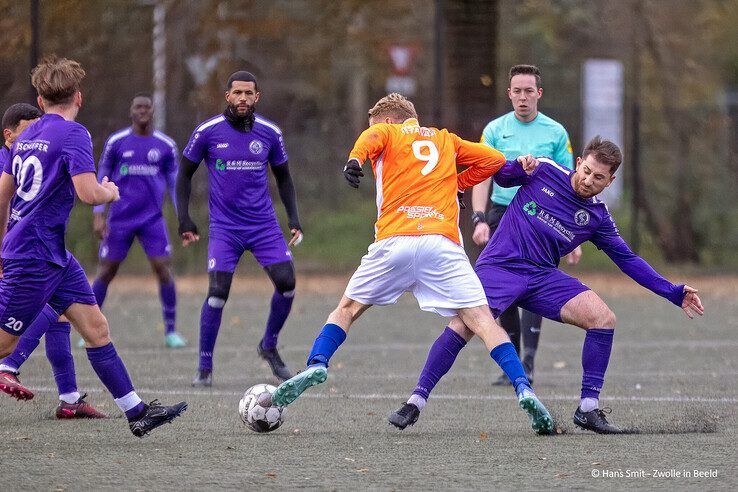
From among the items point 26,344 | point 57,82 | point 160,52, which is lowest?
point 26,344

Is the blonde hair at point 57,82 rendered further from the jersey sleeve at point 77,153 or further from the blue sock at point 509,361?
the blue sock at point 509,361

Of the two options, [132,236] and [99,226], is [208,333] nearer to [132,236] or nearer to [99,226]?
[99,226]

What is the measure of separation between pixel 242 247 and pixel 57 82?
330cm

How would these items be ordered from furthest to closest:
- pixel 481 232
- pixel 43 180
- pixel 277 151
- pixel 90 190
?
1. pixel 277 151
2. pixel 481 232
3. pixel 43 180
4. pixel 90 190

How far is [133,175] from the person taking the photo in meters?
12.4

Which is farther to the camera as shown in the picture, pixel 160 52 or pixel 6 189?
pixel 160 52

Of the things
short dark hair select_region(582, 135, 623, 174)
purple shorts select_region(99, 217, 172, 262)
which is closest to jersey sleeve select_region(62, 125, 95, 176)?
short dark hair select_region(582, 135, 623, 174)

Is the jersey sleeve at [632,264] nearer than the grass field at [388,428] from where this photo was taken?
No

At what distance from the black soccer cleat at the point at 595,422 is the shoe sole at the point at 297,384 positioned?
1422 mm

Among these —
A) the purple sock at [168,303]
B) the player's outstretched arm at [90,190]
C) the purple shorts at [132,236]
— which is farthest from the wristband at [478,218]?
the purple sock at [168,303]

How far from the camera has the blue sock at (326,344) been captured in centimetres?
734

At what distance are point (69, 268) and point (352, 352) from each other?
516cm

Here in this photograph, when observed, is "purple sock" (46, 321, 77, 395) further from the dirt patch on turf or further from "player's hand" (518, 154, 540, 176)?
the dirt patch on turf

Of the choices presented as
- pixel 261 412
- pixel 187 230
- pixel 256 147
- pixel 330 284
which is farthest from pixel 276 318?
pixel 330 284
